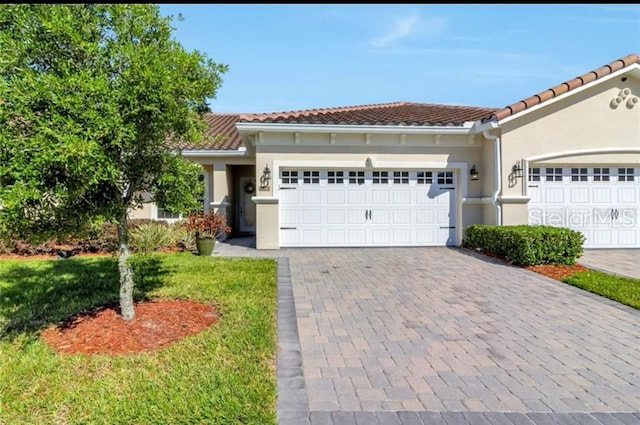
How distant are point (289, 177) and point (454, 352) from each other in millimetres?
8279

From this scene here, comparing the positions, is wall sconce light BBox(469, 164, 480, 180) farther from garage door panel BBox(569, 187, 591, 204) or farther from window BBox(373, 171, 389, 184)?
garage door panel BBox(569, 187, 591, 204)

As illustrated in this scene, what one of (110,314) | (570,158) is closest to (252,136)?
(110,314)

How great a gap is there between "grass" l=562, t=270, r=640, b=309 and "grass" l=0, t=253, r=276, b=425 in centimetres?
557

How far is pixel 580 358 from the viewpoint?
3986 millimetres

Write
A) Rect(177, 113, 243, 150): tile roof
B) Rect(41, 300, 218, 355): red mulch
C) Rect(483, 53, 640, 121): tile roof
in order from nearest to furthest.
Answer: Rect(41, 300, 218, 355): red mulch, Rect(483, 53, 640, 121): tile roof, Rect(177, 113, 243, 150): tile roof

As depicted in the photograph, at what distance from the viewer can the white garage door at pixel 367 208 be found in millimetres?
11641

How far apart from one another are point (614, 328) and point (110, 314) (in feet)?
21.7

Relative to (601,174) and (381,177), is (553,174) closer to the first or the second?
(601,174)

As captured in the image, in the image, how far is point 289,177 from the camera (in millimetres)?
11594

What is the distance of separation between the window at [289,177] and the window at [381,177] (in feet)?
8.10

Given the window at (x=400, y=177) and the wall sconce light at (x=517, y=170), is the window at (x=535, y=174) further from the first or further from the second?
the window at (x=400, y=177)

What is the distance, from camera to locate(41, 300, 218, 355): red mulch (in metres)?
4.11

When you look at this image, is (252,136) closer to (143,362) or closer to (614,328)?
(143,362)

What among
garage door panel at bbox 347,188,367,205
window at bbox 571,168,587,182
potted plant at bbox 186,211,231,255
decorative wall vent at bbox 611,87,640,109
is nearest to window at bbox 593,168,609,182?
window at bbox 571,168,587,182
